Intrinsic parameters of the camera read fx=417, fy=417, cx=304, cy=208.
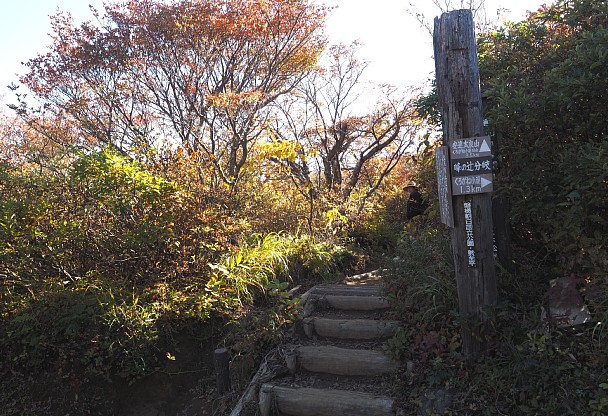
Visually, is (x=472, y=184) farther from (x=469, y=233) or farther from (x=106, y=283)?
(x=106, y=283)

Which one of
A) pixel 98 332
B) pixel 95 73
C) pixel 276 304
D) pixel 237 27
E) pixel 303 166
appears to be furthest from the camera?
pixel 303 166

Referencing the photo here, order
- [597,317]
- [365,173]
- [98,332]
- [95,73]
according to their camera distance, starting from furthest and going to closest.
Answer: [365,173] < [95,73] < [98,332] < [597,317]

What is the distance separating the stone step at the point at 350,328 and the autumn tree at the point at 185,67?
3600 millimetres

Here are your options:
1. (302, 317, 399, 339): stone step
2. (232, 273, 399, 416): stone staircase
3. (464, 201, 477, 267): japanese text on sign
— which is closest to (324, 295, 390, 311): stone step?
(232, 273, 399, 416): stone staircase

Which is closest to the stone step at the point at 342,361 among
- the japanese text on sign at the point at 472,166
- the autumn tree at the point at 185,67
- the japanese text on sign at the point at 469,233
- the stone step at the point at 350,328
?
the stone step at the point at 350,328

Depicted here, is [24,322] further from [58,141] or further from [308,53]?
[308,53]

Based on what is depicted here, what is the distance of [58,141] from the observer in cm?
884

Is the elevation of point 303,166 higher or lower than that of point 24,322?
higher

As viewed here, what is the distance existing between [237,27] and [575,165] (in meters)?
6.38

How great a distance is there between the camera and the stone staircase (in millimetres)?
3604

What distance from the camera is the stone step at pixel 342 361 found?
388 centimetres

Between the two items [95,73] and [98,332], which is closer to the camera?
[98,332]

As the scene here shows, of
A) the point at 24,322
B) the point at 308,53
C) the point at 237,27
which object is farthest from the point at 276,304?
the point at 308,53

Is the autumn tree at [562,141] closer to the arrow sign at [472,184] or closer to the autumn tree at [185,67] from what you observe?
the arrow sign at [472,184]
